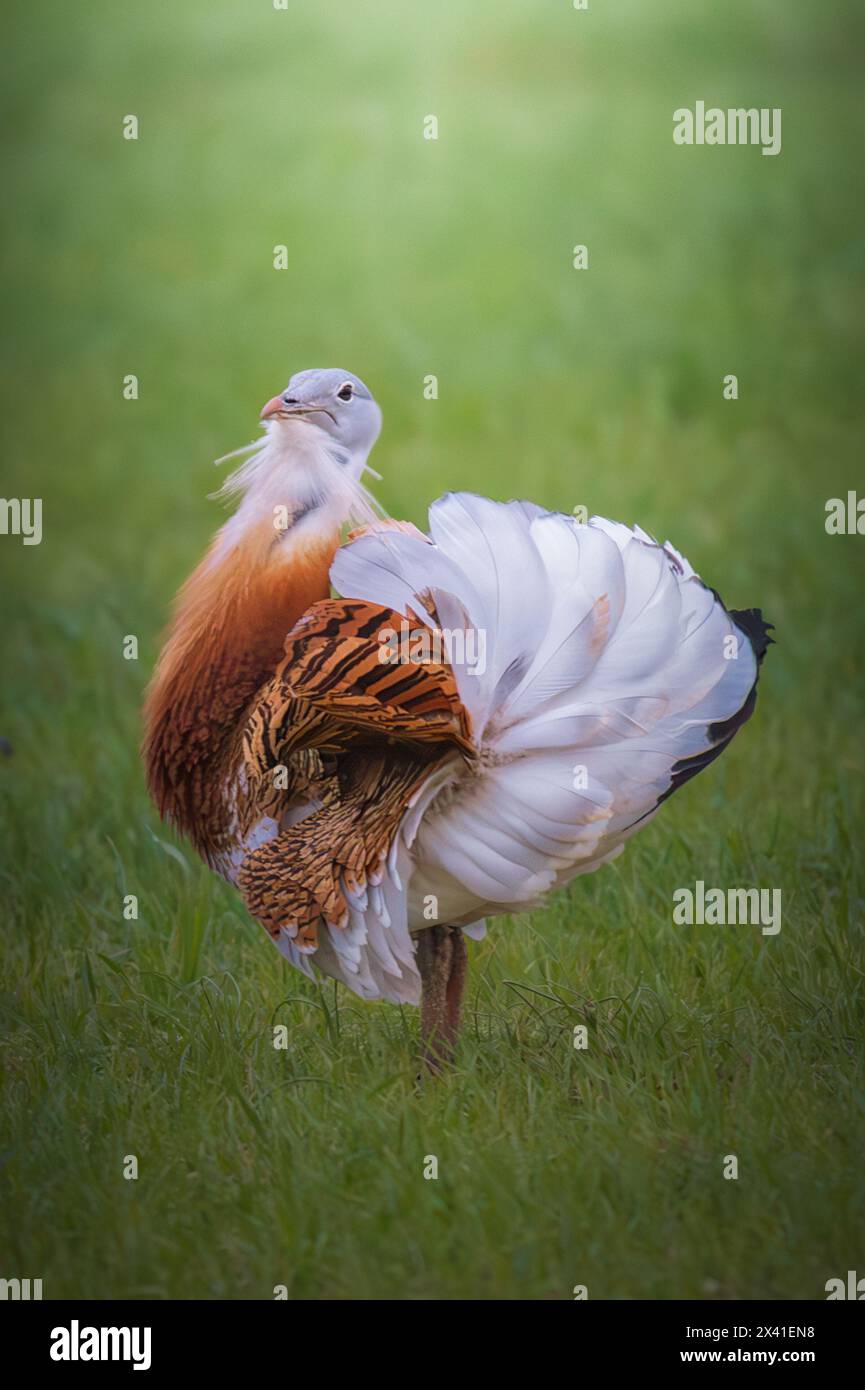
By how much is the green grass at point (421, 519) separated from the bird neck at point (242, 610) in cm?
62

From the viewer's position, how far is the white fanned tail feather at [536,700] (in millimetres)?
2936

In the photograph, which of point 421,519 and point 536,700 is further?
point 421,519

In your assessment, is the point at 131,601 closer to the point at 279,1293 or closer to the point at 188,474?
the point at 188,474

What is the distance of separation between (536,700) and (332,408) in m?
0.72

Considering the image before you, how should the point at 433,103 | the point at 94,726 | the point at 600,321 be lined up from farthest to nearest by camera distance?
1. the point at 433,103
2. the point at 600,321
3. the point at 94,726

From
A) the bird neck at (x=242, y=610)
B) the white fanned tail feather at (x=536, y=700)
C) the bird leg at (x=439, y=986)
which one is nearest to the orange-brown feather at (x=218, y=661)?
the bird neck at (x=242, y=610)

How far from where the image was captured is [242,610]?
10.5 feet

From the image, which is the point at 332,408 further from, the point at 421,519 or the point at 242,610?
the point at 421,519

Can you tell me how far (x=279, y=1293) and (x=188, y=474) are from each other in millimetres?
5120

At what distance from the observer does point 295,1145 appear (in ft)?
10.2

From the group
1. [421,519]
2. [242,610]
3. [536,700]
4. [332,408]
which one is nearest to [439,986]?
[536,700]

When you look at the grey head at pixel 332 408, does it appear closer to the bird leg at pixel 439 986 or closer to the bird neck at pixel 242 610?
the bird neck at pixel 242 610

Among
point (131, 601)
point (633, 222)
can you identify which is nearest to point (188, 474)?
point (131, 601)

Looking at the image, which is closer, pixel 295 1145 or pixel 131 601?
pixel 295 1145
